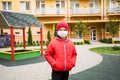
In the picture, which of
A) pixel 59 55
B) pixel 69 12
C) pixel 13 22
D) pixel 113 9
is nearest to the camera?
pixel 59 55

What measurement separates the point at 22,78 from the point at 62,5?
31772 mm

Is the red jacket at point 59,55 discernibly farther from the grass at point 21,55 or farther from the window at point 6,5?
the window at point 6,5

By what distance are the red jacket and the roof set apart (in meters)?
10.5

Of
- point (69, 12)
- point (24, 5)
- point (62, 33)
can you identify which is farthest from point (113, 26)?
point (62, 33)

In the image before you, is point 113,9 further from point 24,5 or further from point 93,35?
point 24,5

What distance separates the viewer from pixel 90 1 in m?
40.9

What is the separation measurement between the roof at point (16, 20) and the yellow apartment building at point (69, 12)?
20147mm

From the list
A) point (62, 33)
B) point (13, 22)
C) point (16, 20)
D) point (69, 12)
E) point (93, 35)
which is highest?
point (69, 12)

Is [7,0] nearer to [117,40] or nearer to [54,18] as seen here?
[54,18]

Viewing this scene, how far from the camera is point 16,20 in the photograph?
16.6 metres

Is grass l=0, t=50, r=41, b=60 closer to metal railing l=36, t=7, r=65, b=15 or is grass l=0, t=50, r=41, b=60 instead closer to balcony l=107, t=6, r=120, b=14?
metal railing l=36, t=7, r=65, b=15

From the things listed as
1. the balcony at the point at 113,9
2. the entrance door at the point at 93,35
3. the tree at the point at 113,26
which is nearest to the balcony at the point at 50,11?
the entrance door at the point at 93,35

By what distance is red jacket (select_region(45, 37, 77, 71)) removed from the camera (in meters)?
5.36

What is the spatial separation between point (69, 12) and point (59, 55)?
34.4 meters
